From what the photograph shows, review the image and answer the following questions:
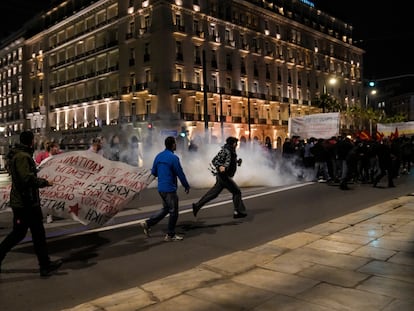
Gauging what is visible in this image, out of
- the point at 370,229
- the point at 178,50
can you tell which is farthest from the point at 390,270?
the point at 178,50

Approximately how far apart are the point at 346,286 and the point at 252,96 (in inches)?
2450

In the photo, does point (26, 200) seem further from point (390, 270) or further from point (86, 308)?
point (390, 270)

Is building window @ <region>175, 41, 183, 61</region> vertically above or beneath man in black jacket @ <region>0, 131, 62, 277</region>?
above

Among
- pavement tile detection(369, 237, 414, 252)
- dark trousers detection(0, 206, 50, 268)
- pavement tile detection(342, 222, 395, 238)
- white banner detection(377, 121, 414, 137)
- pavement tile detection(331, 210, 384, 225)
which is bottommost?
pavement tile detection(369, 237, 414, 252)

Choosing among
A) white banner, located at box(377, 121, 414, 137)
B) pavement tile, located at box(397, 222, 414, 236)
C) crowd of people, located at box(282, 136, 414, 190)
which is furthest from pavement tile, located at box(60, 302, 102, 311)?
white banner, located at box(377, 121, 414, 137)

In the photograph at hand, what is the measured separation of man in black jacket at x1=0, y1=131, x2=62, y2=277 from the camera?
19.2ft

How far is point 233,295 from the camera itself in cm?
505

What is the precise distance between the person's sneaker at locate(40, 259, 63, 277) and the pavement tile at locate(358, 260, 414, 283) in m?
4.05

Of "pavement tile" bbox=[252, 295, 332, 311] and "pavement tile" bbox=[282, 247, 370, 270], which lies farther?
"pavement tile" bbox=[282, 247, 370, 270]

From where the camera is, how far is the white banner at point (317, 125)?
20.5 m

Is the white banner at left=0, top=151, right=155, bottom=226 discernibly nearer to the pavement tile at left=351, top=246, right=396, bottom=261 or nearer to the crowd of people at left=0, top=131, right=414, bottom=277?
the crowd of people at left=0, top=131, right=414, bottom=277

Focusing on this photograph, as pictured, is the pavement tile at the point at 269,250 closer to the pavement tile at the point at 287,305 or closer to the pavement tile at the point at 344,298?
the pavement tile at the point at 344,298

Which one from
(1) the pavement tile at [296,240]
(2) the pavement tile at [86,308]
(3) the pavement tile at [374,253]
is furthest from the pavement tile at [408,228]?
(2) the pavement tile at [86,308]

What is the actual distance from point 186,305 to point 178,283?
716 mm
